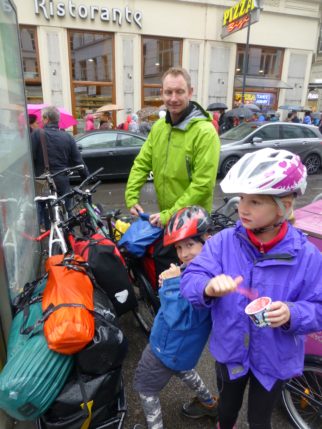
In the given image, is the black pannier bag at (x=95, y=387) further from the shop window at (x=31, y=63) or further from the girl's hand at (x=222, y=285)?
the shop window at (x=31, y=63)

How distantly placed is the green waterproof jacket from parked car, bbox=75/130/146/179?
6107mm

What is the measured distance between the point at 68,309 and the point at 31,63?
14.4m

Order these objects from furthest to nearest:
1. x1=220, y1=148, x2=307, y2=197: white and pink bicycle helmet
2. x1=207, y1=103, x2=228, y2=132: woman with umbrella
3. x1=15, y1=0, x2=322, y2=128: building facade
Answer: x1=207, y1=103, x2=228, y2=132: woman with umbrella, x1=15, y1=0, x2=322, y2=128: building facade, x1=220, y1=148, x2=307, y2=197: white and pink bicycle helmet

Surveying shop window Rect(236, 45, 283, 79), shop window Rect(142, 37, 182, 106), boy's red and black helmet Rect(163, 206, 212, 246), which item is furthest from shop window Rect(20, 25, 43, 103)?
boy's red and black helmet Rect(163, 206, 212, 246)

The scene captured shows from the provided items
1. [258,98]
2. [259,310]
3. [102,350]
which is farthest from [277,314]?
[258,98]

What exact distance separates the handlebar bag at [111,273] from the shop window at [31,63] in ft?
42.4

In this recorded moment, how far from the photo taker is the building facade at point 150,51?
13281 mm

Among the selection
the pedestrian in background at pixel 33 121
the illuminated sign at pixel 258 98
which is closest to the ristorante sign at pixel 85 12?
the illuminated sign at pixel 258 98

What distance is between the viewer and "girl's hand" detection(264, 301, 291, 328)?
1214mm

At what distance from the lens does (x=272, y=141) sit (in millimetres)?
9625

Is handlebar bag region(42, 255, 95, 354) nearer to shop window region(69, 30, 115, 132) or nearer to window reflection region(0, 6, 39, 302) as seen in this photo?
window reflection region(0, 6, 39, 302)

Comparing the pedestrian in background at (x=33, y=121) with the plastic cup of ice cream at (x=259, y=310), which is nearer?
the plastic cup of ice cream at (x=259, y=310)

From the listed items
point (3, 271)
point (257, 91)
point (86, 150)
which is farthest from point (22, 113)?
point (257, 91)

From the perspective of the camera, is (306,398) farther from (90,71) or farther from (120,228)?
(90,71)
